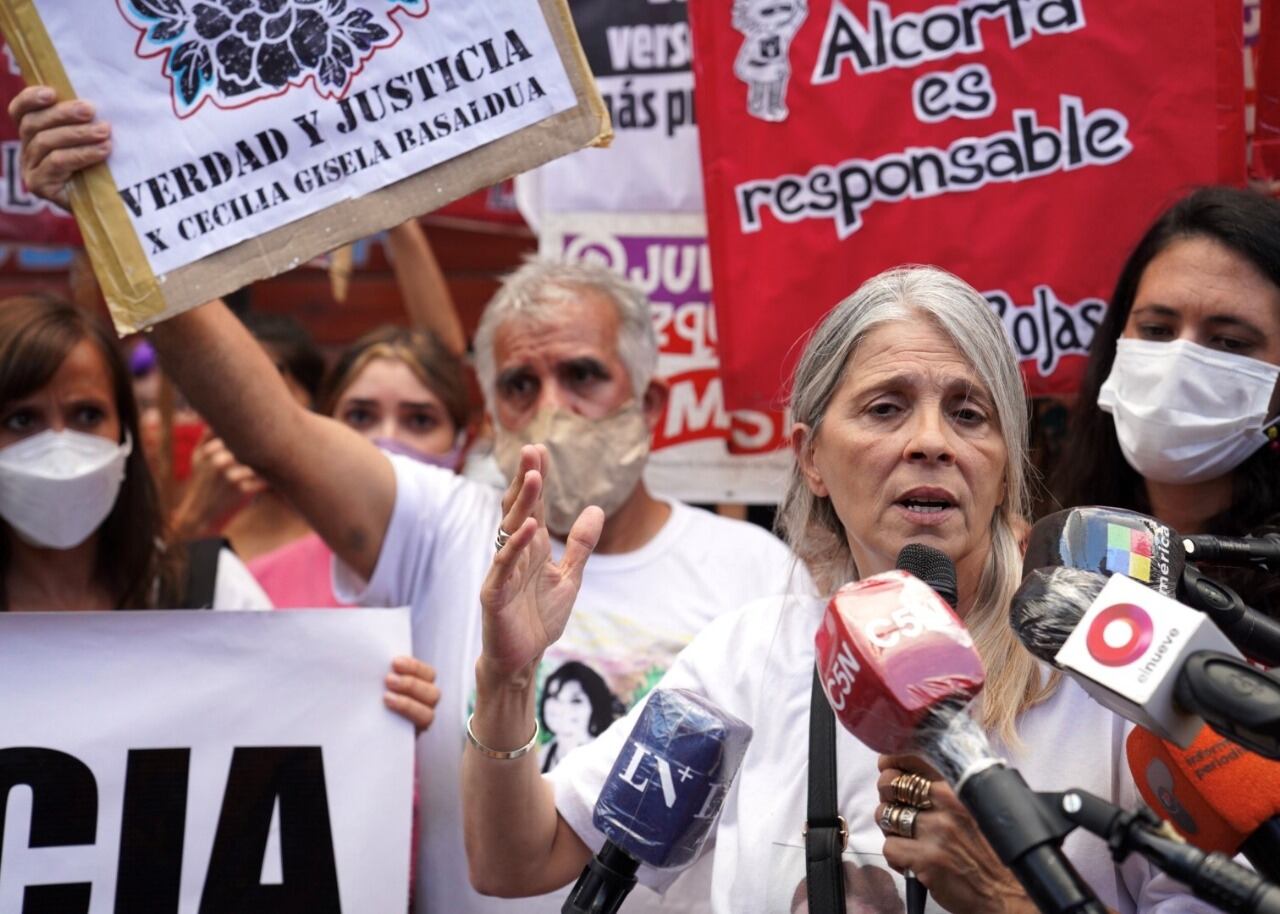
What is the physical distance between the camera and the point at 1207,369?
2.97 meters

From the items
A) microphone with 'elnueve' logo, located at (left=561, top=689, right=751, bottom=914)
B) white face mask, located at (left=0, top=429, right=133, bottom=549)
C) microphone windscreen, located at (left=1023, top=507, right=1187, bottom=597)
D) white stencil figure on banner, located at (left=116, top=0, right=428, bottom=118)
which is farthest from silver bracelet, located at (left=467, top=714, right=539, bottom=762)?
white face mask, located at (left=0, top=429, right=133, bottom=549)

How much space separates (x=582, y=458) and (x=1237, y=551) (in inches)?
77.7

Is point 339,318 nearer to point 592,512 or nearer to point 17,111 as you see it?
point 17,111

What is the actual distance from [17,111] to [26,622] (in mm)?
1081

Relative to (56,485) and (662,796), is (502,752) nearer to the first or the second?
(662,796)

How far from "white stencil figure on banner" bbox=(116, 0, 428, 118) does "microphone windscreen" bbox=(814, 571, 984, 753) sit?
5.76 ft

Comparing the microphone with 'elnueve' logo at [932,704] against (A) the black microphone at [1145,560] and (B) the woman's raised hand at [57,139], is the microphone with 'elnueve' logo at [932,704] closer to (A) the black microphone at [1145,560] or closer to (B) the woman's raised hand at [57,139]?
(A) the black microphone at [1145,560]

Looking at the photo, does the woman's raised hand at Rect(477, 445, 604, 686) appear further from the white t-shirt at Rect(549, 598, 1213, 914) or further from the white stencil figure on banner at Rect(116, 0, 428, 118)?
the white stencil figure on banner at Rect(116, 0, 428, 118)

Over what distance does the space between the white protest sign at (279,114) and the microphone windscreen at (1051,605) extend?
1508 mm

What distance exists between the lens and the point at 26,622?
3.07 m

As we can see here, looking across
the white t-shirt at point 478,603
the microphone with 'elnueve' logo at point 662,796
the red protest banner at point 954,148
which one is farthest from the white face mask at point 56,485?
the microphone with 'elnueve' logo at point 662,796

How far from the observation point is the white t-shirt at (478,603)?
328 cm

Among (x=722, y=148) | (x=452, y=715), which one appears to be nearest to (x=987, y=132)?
(x=722, y=148)

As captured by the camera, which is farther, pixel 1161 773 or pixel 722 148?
pixel 722 148
